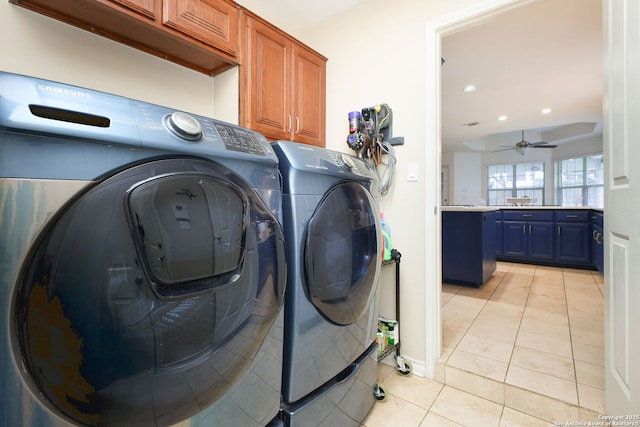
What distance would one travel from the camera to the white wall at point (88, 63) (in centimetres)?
118

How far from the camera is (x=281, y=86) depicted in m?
1.85

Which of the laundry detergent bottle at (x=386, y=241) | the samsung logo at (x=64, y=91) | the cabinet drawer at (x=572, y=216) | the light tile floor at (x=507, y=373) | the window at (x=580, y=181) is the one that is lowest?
the light tile floor at (x=507, y=373)

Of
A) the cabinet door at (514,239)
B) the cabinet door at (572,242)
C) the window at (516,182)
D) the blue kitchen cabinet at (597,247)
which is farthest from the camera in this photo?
the window at (516,182)

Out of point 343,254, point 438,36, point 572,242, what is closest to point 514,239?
point 572,242

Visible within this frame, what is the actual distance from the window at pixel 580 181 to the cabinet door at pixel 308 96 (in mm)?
7234

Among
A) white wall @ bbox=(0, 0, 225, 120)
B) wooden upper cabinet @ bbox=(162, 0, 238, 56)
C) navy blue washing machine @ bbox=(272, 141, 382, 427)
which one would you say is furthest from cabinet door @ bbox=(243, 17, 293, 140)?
navy blue washing machine @ bbox=(272, 141, 382, 427)

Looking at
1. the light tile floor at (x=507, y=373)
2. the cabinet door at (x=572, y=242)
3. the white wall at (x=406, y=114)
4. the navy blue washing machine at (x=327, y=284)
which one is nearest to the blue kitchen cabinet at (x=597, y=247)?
the cabinet door at (x=572, y=242)

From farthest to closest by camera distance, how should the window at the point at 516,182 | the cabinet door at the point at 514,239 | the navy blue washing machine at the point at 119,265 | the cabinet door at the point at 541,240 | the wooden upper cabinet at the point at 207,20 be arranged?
the window at the point at 516,182 < the cabinet door at the point at 514,239 < the cabinet door at the point at 541,240 < the wooden upper cabinet at the point at 207,20 < the navy blue washing machine at the point at 119,265

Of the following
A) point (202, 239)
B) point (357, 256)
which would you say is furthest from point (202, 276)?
point (357, 256)

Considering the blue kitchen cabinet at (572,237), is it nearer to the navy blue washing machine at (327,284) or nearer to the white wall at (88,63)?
the navy blue washing machine at (327,284)

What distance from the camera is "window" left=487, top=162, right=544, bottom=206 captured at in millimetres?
7352

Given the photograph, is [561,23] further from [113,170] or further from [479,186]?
[479,186]

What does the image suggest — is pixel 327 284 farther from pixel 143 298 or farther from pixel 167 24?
pixel 167 24

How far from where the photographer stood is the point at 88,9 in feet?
3.95
